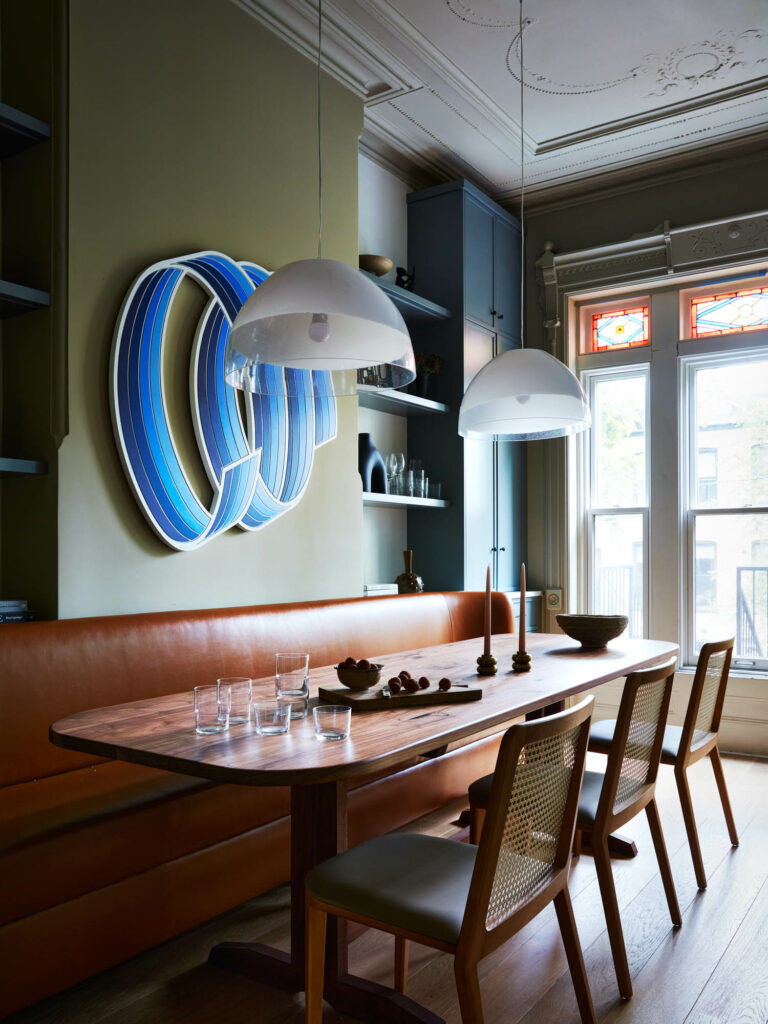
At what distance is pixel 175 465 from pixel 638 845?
7.24 ft

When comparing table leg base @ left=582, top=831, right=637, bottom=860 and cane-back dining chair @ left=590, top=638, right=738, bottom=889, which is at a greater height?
cane-back dining chair @ left=590, top=638, right=738, bottom=889

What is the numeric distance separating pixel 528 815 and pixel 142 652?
142 cm

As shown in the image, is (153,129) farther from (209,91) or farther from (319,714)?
(319,714)

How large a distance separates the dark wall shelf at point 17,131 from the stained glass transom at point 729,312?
3741 mm

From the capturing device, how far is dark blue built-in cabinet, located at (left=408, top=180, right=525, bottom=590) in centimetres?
464

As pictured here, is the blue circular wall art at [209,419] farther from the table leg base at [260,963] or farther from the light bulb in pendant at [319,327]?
the table leg base at [260,963]

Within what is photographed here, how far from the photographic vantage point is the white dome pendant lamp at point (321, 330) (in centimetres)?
210

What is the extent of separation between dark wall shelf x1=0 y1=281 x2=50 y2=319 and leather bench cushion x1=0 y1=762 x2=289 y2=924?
1439 millimetres

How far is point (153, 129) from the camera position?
9.69 ft

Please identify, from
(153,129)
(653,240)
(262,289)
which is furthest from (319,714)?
(653,240)

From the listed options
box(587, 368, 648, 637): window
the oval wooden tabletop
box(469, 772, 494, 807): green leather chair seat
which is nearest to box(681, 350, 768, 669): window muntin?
box(587, 368, 648, 637): window

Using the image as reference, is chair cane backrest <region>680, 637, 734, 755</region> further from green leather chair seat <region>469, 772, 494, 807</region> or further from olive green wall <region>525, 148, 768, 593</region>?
olive green wall <region>525, 148, 768, 593</region>

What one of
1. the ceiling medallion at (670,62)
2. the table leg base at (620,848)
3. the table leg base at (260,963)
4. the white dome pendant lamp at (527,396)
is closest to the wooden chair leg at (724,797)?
the table leg base at (620,848)

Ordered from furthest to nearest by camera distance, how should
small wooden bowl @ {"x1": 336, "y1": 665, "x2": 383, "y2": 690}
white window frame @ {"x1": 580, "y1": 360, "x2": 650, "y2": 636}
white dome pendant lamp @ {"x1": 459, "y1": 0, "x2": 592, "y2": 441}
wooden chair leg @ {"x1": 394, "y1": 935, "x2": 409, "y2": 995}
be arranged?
white window frame @ {"x1": 580, "y1": 360, "x2": 650, "y2": 636} → white dome pendant lamp @ {"x1": 459, "y1": 0, "x2": 592, "y2": 441} → small wooden bowl @ {"x1": 336, "y1": 665, "x2": 383, "y2": 690} → wooden chair leg @ {"x1": 394, "y1": 935, "x2": 409, "y2": 995}
